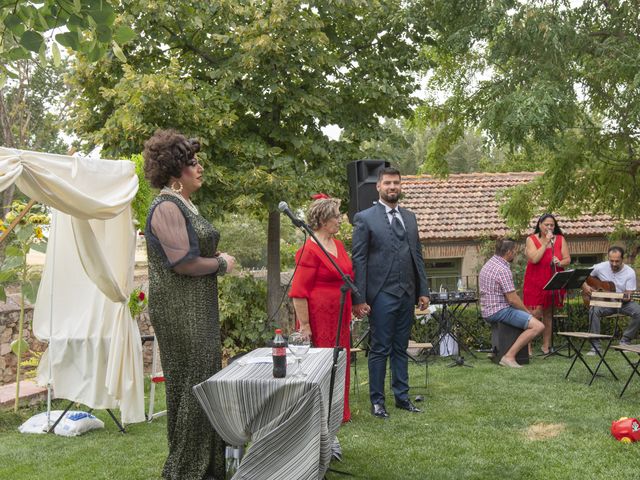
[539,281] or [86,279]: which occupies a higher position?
[86,279]

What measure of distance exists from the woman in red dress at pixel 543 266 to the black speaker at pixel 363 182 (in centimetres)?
351

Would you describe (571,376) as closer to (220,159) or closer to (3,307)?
(220,159)

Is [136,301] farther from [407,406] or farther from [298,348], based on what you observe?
[407,406]

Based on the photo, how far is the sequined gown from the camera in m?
4.02

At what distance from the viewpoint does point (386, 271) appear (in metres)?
6.24

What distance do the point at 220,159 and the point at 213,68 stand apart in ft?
4.82

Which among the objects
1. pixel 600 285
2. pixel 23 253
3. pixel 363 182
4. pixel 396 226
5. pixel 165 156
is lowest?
pixel 600 285

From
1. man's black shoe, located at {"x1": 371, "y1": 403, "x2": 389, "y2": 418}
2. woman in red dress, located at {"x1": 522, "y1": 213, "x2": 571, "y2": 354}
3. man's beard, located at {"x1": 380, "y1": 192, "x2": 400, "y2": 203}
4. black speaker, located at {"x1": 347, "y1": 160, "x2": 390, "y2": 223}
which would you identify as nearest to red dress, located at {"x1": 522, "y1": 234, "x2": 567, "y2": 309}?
woman in red dress, located at {"x1": 522, "y1": 213, "x2": 571, "y2": 354}

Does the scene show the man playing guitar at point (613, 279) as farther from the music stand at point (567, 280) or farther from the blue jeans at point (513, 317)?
the blue jeans at point (513, 317)

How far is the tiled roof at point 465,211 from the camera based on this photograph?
16.0 meters

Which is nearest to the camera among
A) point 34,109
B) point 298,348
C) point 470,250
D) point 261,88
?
point 298,348

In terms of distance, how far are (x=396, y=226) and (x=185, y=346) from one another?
2.77 m

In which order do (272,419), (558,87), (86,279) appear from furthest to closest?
1. (558,87)
2. (86,279)
3. (272,419)

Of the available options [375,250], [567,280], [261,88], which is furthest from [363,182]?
Answer: [567,280]
